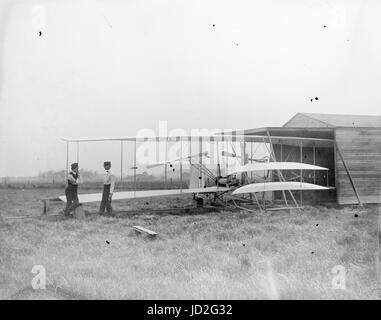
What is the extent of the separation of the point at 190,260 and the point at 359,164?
10596 mm

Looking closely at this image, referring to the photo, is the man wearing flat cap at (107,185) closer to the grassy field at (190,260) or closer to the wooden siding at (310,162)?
the grassy field at (190,260)

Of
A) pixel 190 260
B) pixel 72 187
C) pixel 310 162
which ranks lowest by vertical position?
pixel 190 260

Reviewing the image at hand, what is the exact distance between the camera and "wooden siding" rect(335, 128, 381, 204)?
13.9 metres

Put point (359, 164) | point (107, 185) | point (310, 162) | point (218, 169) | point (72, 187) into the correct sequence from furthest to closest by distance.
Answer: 1. point (310, 162)
2. point (218, 169)
3. point (359, 164)
4. point (107, 185)
5. point (72, 187)

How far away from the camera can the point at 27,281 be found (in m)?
4.88

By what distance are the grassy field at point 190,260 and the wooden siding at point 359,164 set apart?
5.27m

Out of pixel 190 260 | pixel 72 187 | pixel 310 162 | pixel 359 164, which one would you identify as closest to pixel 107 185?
pixel 72 187

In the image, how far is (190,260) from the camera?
5605 mm

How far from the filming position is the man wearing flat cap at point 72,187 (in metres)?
9.72

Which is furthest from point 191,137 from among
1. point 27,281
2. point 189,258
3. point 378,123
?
point 378,123

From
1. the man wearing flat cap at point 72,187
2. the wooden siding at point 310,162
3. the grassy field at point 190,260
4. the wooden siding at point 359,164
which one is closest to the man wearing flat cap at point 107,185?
the man wearing flat cap at point 72,187

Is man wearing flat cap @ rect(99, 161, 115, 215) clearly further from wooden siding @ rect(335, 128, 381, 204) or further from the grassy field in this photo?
wooden siding @ rect(335, 128, 381, 204)

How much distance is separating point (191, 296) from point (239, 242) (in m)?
2.74

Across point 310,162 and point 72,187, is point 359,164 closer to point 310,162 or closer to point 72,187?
point 310,162
